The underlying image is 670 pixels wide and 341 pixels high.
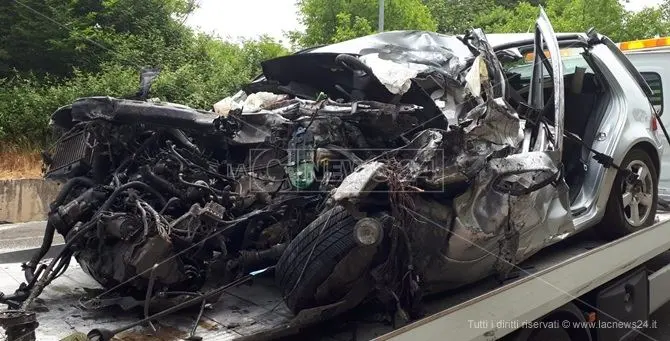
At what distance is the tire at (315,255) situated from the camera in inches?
104

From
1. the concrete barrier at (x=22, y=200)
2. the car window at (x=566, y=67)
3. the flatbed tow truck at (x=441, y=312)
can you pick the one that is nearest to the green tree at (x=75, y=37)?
the concrete barrier at (x=22, y=200)

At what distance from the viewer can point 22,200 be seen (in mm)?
8828

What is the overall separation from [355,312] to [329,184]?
68 centimetres

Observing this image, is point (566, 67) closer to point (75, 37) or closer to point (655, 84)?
point (655, 84)

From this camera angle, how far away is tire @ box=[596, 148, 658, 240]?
13.7 ft

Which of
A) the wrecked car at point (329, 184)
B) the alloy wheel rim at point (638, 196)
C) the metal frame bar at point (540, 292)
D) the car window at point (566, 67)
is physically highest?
the car window at point (566, 67)

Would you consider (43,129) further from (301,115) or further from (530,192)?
(530,192)

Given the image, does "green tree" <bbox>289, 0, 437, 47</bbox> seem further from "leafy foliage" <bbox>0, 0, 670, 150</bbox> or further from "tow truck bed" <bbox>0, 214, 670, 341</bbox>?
"tow truck bed" <bbox>0, 214, 670, 341</bbox>

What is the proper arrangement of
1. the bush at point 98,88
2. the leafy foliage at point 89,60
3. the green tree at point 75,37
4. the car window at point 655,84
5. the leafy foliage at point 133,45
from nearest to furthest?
the car window at point 655,84
the bush at point 98,88
the leafy foliage at point 89,60
the leafy foliage at point 133,45
the green tree at point 75,37

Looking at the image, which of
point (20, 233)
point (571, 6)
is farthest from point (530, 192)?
point (571, 6)

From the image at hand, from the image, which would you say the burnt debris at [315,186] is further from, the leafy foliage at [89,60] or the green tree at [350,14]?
the green tree at [350,14]

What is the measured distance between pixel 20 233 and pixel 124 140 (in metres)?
5.13

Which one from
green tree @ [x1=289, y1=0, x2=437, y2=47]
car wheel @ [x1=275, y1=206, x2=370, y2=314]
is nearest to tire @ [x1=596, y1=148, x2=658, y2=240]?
car wheel @ [x1=275, y1=206, x2=370, y2=314]

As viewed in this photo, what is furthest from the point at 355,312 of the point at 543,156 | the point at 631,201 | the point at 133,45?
the point at 133,45
